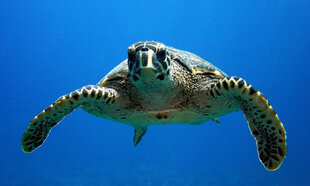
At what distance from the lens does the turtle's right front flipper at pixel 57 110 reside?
3.04 metres

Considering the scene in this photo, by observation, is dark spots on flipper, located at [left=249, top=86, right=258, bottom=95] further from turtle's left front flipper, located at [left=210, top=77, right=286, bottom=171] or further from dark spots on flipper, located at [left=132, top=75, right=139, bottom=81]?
dark spots on flipper, located at [left=132, top=75, right=139, bottom=81]

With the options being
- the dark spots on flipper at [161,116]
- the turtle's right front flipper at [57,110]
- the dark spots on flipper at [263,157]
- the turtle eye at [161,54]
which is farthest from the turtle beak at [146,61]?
the dark spots on flipper at [263,157]

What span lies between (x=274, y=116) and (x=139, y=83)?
1.80m

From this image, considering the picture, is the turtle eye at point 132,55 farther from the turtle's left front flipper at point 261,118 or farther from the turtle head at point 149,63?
the turtle's left front flipper at point 261,118

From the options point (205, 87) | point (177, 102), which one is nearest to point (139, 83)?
point (177, 102)

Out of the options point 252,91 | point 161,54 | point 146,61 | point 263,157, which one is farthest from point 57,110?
point 263,157

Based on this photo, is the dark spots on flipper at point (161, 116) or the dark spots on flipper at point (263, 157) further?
the dark spots on flipper at point (161, 116)

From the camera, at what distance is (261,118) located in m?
2.96

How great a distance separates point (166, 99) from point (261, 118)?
1.34 meters

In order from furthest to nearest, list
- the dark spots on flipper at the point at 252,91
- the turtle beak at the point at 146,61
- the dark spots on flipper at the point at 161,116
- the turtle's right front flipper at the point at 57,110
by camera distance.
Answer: the dark spots on flipper at the point at 161,116, the turtle's right front flipper at the point at 57,110, the dark spots on flipper at the point at 252,91, the turtle beak at the point at 146,61

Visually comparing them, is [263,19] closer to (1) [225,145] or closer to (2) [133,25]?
(2) [133,25]

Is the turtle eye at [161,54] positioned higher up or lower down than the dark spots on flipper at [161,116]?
higher up

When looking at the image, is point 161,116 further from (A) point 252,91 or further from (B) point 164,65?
(A) point 252,91

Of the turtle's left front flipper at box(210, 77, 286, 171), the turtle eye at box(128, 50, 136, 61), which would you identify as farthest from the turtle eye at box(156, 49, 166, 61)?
the turtle's left front flipper at box(210, 77, 286, 171)
